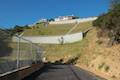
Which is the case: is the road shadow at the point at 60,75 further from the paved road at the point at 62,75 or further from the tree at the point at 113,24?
the tree at the point at 113,24

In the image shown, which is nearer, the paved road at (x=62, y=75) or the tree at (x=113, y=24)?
the paved road at (x=62, y=75)

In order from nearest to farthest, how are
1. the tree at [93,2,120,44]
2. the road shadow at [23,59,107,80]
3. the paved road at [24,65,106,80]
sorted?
the paved road at [24,65,106,80], the road shadow at [23,59,107,80], the tree at [93,2,120,44]

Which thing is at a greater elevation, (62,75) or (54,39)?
(54,39)

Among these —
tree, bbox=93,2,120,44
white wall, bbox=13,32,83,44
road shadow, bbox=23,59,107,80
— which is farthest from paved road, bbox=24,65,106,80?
white wall, bbox=13,32,83,44

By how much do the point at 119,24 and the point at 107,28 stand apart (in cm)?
479

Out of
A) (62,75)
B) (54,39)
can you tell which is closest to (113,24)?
(62,75)

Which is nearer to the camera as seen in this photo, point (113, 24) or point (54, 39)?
point (113, 24)

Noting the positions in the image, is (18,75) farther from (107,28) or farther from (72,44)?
(72,44)

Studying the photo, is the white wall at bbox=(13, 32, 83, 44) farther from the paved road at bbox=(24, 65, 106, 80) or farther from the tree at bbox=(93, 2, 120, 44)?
the paved road at bbox=(24, 65, 106, 80)

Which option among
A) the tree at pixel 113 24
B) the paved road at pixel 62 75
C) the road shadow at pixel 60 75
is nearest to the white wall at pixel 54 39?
the tree at pixel 113 24

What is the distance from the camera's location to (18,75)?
806 inches

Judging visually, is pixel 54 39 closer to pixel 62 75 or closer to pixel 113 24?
pixel 113 24

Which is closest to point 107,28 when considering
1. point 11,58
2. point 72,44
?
point 72,44

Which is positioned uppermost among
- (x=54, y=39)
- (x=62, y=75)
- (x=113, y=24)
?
(x=54, y=39)
